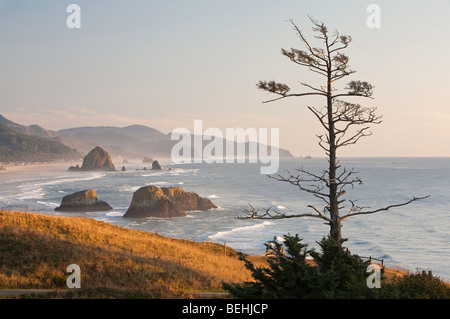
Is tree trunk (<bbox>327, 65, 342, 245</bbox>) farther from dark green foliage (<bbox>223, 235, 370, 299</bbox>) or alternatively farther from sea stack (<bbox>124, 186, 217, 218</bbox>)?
sea stack (<bbox>124, 186, 217, 218</bbox>)

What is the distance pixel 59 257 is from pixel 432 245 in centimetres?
3920

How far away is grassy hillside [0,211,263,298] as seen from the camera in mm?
14312

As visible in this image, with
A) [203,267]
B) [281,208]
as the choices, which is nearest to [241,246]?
[203,267]

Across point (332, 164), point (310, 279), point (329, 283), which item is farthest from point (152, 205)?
point (310, 279)

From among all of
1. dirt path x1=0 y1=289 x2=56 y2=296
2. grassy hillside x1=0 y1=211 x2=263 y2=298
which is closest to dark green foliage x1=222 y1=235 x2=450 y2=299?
grassy hillside x1=0 y1=211 x2=263 y2=298

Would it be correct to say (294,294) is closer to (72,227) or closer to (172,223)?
(72,227)

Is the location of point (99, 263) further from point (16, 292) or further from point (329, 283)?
point (329, 283)

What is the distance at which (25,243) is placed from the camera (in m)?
18.6

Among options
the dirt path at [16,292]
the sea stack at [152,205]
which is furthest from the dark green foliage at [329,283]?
the sea stack at [152,205]

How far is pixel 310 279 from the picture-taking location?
8664mm

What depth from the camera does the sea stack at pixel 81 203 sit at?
58228 millimetres

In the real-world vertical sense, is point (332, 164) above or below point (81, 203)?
above

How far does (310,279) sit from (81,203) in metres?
56.4

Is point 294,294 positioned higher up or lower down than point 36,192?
higher up
